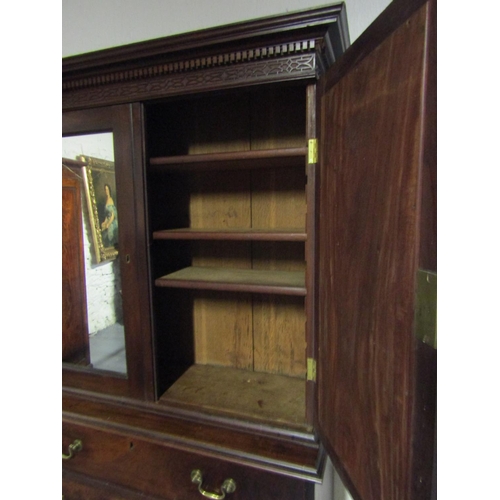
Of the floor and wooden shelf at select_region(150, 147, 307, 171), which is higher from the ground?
wooden shelf at select_region(150, 147, 307, 171)

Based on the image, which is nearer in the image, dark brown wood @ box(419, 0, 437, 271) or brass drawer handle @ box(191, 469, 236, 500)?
dark brown wood @ box(419, 0, 437, 271)

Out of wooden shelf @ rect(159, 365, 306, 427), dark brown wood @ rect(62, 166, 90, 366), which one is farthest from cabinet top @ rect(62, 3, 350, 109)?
wooden shelf @ rect(159, 365, 306, 427)

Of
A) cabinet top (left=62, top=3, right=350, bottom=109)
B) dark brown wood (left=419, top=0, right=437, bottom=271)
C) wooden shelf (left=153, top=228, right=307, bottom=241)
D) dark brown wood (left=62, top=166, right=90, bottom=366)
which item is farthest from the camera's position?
dark brown wood (left=62, top=166, right=90, bottom=366)

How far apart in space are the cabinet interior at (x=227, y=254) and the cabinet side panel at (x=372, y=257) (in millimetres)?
242

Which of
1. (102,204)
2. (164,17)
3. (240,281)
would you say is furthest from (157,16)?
(240,281)

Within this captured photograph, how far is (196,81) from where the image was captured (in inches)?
27.3

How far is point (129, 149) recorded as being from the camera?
2.48 feet

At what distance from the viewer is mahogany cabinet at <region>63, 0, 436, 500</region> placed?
39cm

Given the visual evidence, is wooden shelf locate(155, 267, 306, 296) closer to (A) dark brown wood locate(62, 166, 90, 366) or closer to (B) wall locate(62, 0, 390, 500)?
(A) dark brown wood locate(62, 166, 90, 366)

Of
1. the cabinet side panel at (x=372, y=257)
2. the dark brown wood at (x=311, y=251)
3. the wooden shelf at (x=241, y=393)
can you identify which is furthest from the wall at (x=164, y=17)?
the cabinet side panel at (x=372, y=257)

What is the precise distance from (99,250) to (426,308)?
0.77 m

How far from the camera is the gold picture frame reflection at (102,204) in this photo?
79 cm

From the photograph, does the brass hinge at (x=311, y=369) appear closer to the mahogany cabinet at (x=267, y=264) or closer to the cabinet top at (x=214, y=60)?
the mahogany cabinet at (x=267, y=264)

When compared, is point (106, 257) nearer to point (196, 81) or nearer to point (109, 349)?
point (109, 349)
